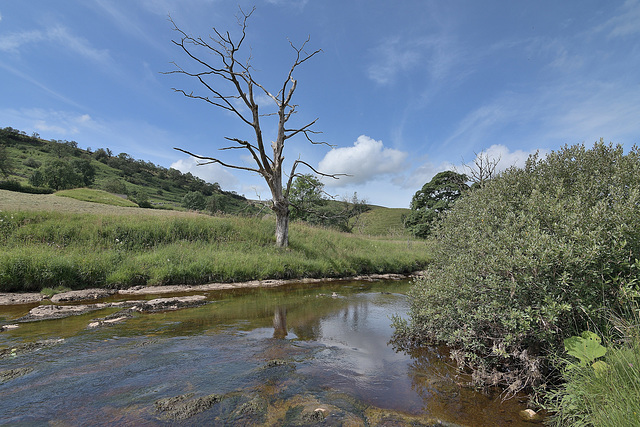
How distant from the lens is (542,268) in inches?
164

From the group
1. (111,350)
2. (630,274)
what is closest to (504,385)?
(630,274)

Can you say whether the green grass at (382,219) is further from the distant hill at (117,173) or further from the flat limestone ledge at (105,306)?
the flat limestone ledge at (105,306)

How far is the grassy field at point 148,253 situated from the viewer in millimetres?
10953

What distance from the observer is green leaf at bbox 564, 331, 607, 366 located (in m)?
3.26

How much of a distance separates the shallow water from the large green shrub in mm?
839

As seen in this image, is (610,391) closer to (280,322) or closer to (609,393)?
(609,393)

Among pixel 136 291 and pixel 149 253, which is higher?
pixel 149 253

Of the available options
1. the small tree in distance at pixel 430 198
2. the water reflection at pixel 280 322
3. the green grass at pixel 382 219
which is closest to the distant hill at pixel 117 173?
the green grass at pixel 382 219

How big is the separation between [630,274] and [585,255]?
24.2 inches

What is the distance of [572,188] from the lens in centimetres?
551

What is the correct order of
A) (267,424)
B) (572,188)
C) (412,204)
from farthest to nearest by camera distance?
(412,204)
(572,188)
(267,424)

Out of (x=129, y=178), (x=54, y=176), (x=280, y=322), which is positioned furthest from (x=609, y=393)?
(x=129, y=178)

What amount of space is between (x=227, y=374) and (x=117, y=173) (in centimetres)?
14052

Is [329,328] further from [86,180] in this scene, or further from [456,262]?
[86,180]
